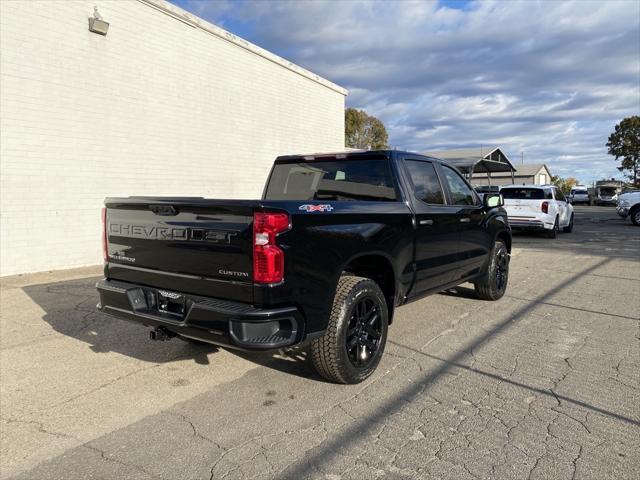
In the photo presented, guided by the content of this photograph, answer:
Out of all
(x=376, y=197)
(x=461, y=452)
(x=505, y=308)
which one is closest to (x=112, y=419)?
(x=461, y=452)

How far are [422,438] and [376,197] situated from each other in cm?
232

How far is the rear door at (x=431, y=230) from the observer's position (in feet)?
15.7

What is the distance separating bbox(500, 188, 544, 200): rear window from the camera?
50.0 ft

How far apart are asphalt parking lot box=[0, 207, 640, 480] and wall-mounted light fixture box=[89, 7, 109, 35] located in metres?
6.02

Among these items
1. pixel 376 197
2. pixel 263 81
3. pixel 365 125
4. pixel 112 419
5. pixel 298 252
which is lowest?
pixel 112 419

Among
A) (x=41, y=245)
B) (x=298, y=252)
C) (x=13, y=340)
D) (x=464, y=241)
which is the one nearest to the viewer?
(x=298, y=252)

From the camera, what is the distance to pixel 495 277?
A: 668 centimetres

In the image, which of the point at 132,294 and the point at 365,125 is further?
the point at 365,125

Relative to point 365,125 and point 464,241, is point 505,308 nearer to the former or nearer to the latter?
point 464,241

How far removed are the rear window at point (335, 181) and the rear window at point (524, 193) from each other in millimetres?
11811

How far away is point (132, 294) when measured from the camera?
149 inches

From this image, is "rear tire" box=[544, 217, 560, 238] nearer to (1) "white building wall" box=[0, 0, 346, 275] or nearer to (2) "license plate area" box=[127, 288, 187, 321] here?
(1) "white building wall" box=[0, 0, 346, 275]

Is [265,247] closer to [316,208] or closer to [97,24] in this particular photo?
[316,208]

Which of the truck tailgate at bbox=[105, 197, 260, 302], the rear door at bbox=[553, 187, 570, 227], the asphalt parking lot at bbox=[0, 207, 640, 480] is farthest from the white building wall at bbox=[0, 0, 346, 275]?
the rear door at bbox=[553, 187, 570, 227]
